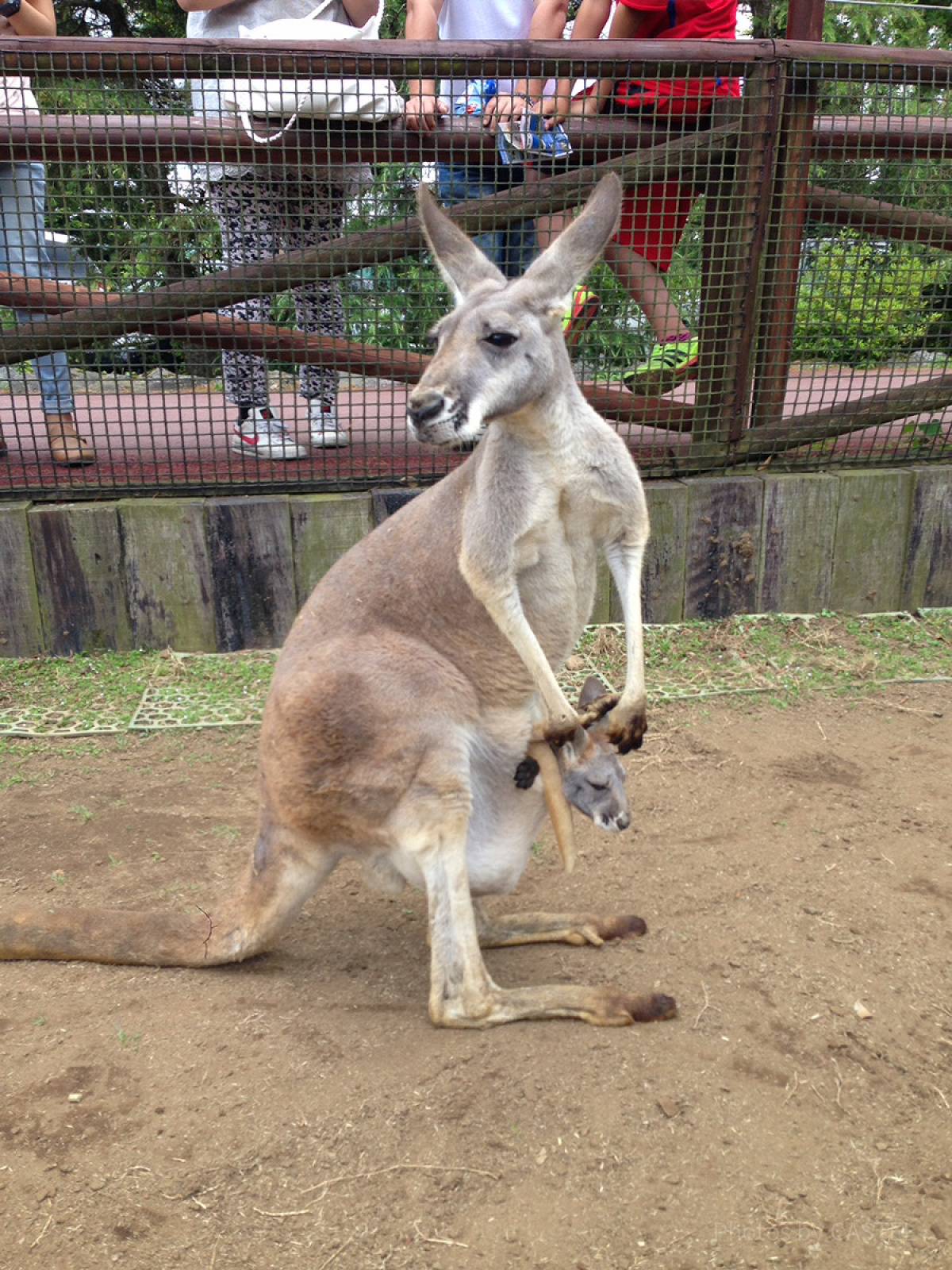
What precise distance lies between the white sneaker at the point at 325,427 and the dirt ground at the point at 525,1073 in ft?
6.55

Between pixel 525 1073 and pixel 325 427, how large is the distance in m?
3.28

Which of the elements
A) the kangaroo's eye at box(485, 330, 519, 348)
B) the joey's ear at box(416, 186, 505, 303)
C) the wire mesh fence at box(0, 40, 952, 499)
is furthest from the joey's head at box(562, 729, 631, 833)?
the wire mesh fence at box(0, 40, 952, 499)

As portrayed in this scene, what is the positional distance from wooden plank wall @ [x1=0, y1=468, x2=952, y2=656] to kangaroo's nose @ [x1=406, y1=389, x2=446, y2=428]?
6.73 feet

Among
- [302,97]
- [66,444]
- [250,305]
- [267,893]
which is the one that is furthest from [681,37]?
[267,893]

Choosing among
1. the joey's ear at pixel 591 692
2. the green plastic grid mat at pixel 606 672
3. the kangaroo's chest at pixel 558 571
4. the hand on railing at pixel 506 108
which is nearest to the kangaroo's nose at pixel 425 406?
the kangaroo's chest at pixel 558 571

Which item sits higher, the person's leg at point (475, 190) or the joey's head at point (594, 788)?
the person's leg at point (475, 190)

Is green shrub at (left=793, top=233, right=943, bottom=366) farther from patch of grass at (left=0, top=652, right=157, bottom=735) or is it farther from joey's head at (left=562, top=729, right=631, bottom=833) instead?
patch of grass at (left=0, top=652, right=157, bottom=735)

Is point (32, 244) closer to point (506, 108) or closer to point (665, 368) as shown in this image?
point (506, 108)

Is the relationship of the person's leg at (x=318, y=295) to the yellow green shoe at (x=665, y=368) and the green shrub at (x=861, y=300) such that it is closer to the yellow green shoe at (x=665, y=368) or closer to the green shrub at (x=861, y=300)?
the yellow green shoe at (x=665, y=368)

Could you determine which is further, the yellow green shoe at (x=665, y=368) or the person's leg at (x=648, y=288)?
the yellow green shoe at (x=665, y=368)

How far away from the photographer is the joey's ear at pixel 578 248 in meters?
2.53

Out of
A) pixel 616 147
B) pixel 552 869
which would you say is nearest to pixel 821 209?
pixel 616 147

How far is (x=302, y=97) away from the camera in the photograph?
4109 mm

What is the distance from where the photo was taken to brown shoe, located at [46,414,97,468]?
466 centimetres
